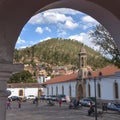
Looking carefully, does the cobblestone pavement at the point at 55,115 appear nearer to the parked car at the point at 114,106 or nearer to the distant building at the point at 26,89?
the parked car at the point at 114,106

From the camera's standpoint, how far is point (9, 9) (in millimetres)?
5008

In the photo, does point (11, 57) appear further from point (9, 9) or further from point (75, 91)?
point (75, 91)

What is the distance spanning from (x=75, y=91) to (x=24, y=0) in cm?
5258

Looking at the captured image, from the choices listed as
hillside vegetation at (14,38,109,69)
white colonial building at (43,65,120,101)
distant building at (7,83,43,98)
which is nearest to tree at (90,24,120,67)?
white colonial building at (43,65,120,101)

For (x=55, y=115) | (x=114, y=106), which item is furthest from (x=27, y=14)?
(x=114, y=106)

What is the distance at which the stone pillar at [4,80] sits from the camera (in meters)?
4.62

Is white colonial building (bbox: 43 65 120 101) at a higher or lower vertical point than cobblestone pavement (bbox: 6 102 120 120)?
higher

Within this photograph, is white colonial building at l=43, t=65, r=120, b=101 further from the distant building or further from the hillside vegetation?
the hillside vegetation

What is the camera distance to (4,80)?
4.71 metres

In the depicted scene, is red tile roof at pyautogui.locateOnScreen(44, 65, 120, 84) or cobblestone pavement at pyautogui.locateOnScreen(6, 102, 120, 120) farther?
red tile roof at pyautogui.locateOnScreen(44, 65, 120, 84)

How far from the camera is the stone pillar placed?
15.1 feet

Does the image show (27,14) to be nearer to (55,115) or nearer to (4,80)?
(4,80)

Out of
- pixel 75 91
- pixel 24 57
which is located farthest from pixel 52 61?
pixel 75 91

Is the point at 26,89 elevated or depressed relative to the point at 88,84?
elevated
